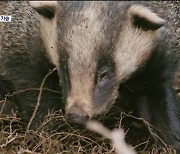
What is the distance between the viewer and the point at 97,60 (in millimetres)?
3396

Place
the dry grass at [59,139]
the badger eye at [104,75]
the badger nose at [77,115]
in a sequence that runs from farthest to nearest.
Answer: the dry grass at [59,139], the badger eye at [104,75], the badger nose at [77,115]

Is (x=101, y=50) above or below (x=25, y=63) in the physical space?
above

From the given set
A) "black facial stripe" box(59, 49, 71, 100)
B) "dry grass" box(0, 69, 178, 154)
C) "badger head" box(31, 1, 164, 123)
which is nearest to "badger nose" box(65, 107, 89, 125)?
"badger head" box(31, 1, 164, 123)

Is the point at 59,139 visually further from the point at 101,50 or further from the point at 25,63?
the point at 101,50

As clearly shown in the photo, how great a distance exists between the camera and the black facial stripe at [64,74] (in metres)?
3.45

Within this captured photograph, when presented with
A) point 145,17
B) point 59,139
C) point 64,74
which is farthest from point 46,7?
point 59,139

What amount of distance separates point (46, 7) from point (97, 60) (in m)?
0.37

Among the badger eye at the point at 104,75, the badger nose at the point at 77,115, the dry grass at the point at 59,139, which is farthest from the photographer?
the dry grass at the point at 59,139

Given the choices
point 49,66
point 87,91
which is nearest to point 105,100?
point 87,91

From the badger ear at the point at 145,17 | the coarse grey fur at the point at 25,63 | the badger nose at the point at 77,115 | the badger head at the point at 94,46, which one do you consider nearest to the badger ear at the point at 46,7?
the badger head at the point at 94,46

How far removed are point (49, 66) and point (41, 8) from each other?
0.35 metres

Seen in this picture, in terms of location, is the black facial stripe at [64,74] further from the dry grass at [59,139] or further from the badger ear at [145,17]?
the badger ear at [145,17]

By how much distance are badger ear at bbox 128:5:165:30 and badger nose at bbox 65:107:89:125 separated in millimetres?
521

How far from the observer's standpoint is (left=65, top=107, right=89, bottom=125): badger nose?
3.32 m
